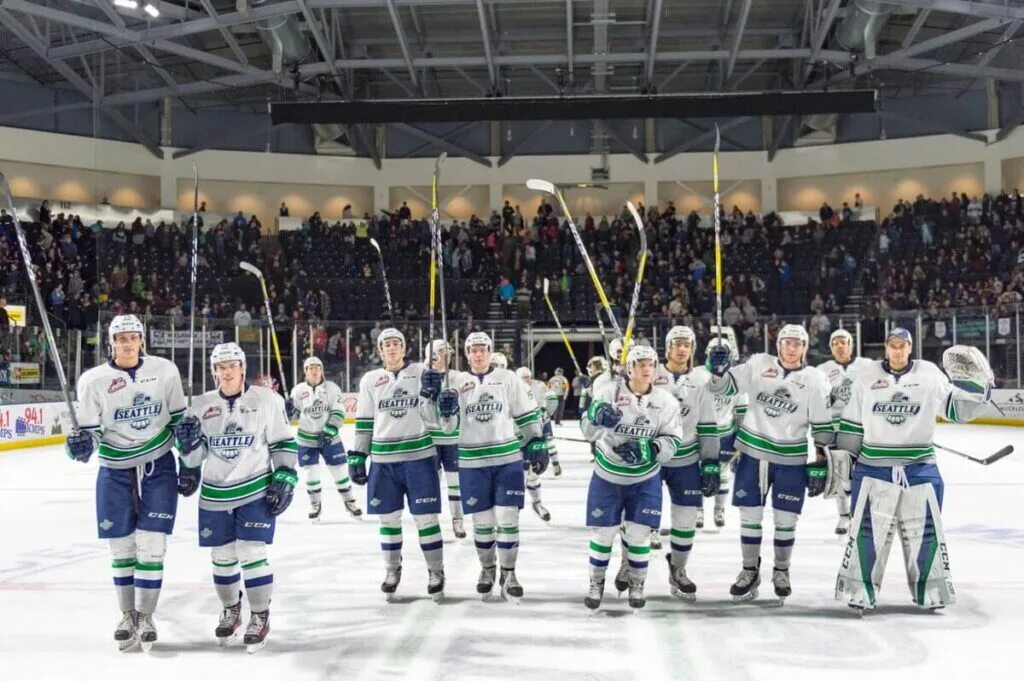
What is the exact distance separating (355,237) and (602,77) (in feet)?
22.7

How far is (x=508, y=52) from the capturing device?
82.4 ft

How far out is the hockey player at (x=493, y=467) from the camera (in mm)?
6211

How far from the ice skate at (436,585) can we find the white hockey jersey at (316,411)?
145 inches

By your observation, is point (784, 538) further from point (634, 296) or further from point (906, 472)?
point (634, 296)

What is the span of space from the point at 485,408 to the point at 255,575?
1775mm

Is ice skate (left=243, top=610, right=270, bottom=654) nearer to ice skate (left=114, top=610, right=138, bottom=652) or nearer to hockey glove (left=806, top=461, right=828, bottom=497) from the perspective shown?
ice skate (left=114, top=610, right=138, bottom=652)

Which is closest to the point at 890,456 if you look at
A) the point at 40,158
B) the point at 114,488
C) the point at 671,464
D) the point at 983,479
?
the point at 671,464

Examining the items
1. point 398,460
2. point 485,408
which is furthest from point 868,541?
point 398,460

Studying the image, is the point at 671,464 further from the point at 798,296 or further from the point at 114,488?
the point at 798,296

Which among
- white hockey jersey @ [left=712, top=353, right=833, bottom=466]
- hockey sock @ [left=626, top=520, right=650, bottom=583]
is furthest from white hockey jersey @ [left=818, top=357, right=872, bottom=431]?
hockey sock @ [left=626, top=520, right=650, bottom=583]

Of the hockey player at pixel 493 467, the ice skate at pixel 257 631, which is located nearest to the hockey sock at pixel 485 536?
the hockey player at pixel 493 467

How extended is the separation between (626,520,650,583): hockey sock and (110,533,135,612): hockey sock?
249 cm

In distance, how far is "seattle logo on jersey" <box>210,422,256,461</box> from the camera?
17.0 ft

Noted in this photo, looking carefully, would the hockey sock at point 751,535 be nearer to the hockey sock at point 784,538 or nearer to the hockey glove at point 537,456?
the hockey sock at point 784,538
